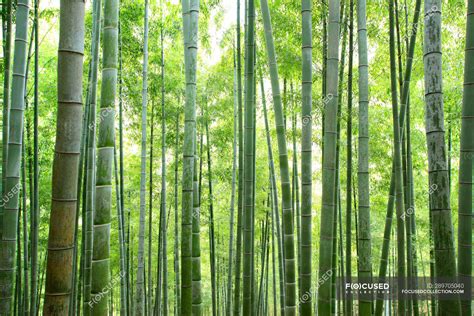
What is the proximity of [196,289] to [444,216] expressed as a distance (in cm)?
166

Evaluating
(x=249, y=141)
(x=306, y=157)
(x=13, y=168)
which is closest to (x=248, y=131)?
(x=249, y=141)

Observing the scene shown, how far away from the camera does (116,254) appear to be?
1006cm

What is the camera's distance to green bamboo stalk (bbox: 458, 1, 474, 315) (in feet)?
6.61

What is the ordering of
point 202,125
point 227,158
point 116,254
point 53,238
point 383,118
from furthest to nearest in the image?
point 116,254 → point 227,158 → point 202,125 → point 383,118 → point 53,238

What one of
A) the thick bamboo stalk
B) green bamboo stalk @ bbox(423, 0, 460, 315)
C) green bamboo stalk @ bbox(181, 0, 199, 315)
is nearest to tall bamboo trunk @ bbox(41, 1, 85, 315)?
green bamboo stalk @ bbox(181, 0, 199, 315)

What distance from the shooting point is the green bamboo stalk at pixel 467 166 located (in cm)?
201

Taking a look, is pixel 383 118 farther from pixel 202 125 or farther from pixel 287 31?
pixel 202 125

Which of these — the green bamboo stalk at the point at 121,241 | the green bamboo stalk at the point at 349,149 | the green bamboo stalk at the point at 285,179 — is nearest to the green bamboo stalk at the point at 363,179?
the green bamboo stalk at the point at 285,179

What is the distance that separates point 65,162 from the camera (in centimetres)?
130

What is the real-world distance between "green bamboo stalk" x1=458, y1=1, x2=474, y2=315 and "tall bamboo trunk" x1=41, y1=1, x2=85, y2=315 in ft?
6.03

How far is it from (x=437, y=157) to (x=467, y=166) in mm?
236

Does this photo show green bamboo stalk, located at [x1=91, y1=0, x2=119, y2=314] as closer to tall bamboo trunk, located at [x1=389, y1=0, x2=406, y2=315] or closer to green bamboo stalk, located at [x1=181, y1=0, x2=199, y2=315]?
green bamboo stalk, located at [x1=181, y1=0, x2=199, y2=315]

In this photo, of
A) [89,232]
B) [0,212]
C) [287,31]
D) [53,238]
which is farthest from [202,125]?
[53,238]

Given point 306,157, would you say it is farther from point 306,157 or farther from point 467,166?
point 467,166
